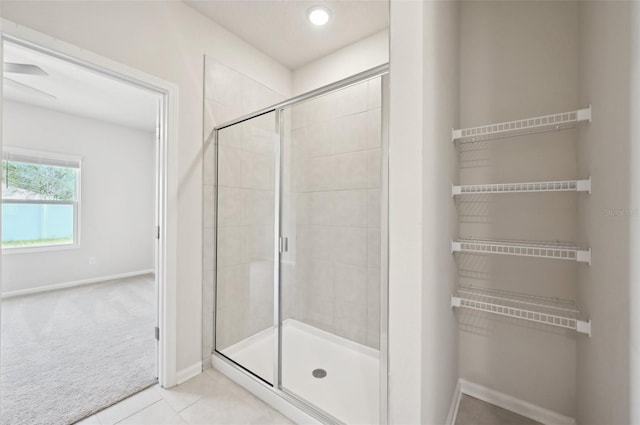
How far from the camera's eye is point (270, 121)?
76.2 inches

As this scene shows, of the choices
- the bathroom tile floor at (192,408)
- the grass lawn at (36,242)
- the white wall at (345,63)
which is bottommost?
the bathroom tile floor at (192,408)

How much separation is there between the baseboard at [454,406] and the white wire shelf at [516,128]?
1.52 metres

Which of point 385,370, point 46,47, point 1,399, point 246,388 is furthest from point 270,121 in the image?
point 1,399

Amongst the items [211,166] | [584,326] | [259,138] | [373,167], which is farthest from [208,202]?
[584,326]

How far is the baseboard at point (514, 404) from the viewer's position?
4.99ft

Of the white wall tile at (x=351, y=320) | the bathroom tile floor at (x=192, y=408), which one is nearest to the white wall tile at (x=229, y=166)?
the white wall tile at (x=351, y=320)

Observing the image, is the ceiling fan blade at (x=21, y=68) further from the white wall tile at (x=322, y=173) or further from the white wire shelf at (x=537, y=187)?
the white wire shelf at (x=537, y=187)

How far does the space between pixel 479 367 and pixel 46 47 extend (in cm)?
296

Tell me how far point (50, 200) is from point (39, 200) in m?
0.11

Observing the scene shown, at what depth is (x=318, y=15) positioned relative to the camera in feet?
6.81

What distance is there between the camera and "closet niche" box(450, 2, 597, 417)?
1.49 m

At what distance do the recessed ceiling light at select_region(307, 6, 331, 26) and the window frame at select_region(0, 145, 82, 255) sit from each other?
4225 mm

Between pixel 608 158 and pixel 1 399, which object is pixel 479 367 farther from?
pixel 1 399

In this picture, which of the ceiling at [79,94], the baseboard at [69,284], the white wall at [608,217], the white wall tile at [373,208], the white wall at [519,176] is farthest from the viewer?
the baseboard at [69,284]
